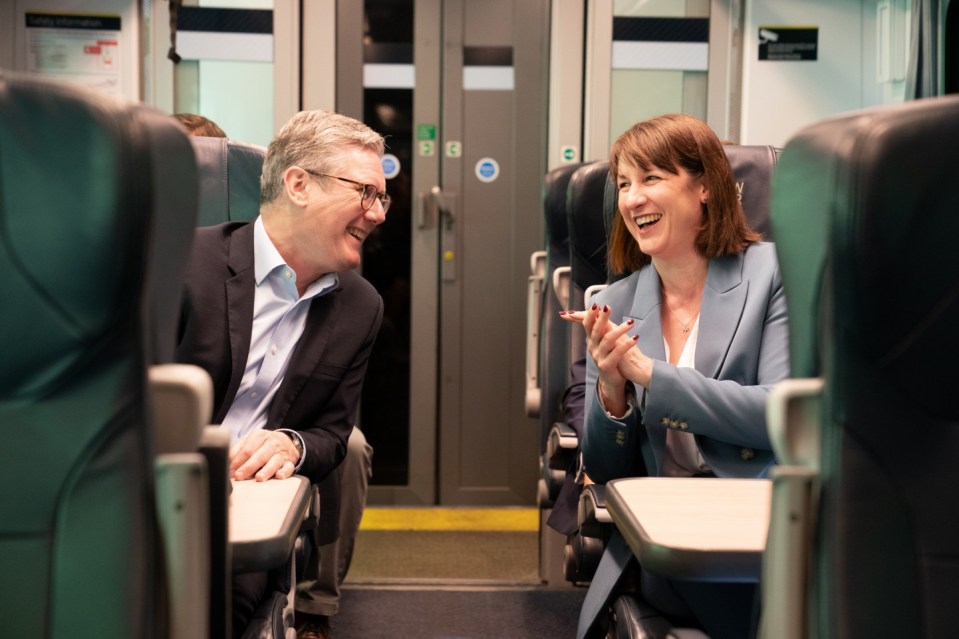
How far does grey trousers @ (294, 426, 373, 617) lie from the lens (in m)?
2.83

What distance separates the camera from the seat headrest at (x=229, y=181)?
7.59ft

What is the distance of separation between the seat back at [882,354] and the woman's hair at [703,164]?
112 cm

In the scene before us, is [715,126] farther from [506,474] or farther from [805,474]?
[805,474]

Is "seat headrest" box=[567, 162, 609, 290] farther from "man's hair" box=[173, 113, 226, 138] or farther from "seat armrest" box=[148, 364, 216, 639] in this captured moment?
"seat armrest" box=[148, 364, 216, 639]

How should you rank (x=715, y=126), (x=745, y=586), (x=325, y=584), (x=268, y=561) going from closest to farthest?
(x=268, y=561), (x=745, y=586), (x=325, y=584), (x=715, y=126)

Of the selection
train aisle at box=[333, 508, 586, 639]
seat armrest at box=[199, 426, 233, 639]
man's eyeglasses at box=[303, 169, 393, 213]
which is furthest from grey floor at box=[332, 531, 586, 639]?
seat armrest at box=[199, 426, 233, 639]

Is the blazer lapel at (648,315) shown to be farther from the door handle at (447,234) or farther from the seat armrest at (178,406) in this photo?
the door handle at (447,234)

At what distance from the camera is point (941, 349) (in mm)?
935

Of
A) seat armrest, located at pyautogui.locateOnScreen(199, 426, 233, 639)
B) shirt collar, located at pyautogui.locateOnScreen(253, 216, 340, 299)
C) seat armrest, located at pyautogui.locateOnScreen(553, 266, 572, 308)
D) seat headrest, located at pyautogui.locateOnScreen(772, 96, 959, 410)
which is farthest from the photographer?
seat armrest, located at pyautogui.locateOnScreen(553, 266, 572, 308)

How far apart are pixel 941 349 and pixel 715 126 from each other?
3.85 meters

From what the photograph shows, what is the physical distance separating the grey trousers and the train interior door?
175 centimetres

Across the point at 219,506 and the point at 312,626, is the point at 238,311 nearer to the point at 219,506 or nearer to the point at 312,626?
the point at 219,506

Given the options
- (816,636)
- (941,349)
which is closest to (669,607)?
(816,636)

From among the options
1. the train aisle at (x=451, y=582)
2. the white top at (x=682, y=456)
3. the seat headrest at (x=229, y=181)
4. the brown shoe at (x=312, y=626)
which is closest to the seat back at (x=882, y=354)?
the white top at (x=682, y=456)
